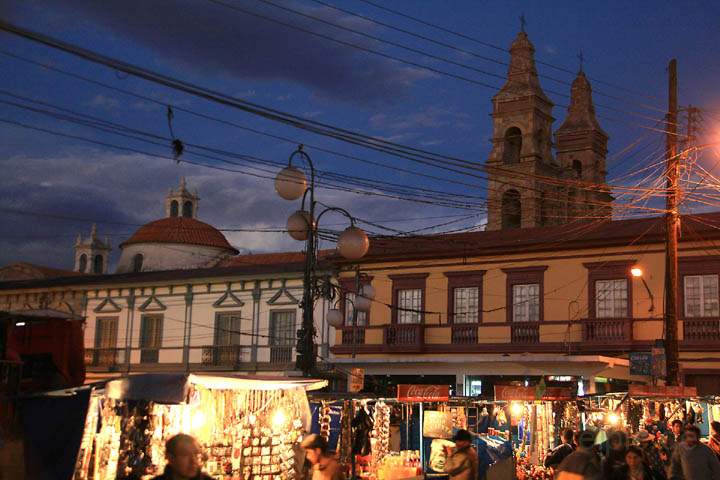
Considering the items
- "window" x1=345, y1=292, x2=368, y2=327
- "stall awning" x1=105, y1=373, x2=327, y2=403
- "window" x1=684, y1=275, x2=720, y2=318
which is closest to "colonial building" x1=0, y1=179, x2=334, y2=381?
"window" x1=345, y1=292, x2=368, y2=327

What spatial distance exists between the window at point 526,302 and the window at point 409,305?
3.50 meters

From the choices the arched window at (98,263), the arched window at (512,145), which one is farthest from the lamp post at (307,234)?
the arched window at (98,263)

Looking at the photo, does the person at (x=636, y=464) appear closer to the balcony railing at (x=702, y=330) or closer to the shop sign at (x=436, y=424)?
the shop sign at (x=436, y=424)

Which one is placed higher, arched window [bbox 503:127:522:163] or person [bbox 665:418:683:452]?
arched window [bbox 503:127:522:163]

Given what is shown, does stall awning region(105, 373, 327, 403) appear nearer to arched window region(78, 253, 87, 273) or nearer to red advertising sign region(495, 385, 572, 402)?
red advertising sign region(495, 385, 572, 402)

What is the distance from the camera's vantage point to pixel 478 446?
18.2 m

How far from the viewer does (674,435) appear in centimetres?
2025

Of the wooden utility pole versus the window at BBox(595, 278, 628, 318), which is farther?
the window at BBox(595, 278, 628, 318)

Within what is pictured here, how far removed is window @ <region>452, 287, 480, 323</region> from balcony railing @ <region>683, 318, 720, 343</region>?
7.01m

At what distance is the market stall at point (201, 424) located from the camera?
12.2m

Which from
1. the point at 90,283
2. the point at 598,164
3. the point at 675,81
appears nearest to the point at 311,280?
the point at 675,81

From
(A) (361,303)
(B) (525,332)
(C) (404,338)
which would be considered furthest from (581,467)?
(C) (404,338)

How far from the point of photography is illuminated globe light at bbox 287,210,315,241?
1828 centimetres

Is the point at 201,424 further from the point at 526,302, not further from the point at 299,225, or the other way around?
the point at 526,302
